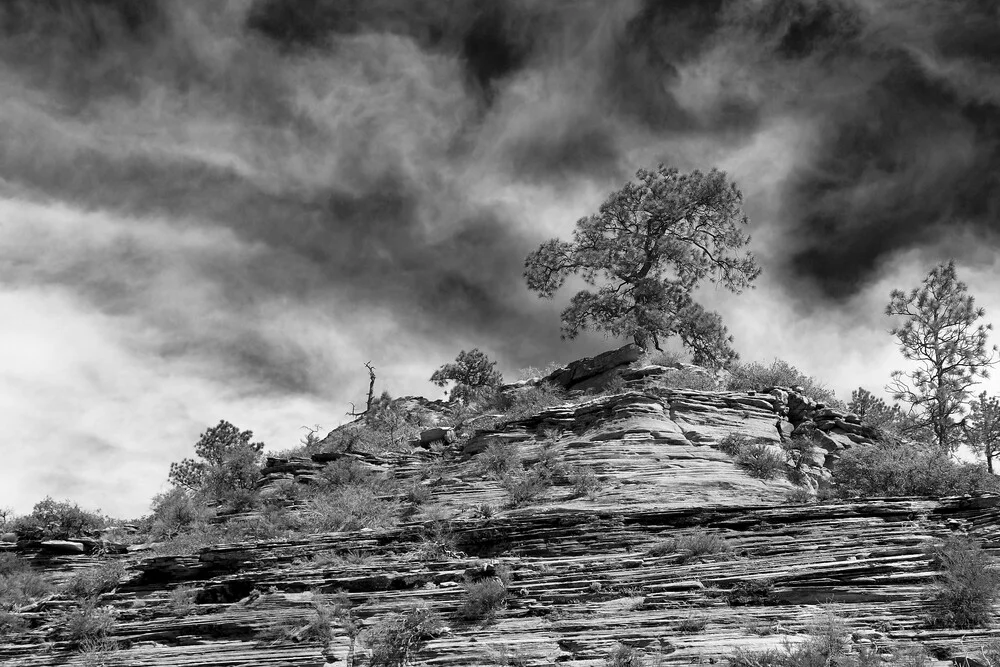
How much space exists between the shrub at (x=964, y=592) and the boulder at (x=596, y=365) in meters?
16.9

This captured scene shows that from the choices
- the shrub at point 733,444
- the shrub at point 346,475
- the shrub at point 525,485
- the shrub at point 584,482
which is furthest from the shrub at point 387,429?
the shrub at point 733,444

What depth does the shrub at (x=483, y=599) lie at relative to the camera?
46.4 feet

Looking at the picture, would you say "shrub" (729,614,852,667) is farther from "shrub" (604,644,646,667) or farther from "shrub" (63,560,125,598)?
"shrub" (63,560,125,598)

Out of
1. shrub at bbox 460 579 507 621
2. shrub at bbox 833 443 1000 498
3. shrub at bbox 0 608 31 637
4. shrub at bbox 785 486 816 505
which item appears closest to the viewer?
shrub at bbox 460 579 507 621

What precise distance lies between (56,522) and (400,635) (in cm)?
1365

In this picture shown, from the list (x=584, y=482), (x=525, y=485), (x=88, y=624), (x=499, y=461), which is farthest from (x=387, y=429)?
(x=88, y=624)

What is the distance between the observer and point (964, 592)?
38.5ft

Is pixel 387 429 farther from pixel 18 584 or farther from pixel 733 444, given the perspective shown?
pixel 733 444

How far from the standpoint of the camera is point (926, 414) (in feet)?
105

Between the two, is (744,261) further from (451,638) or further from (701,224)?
(451,638)

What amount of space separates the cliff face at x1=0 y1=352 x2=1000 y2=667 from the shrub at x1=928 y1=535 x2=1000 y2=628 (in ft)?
0.87

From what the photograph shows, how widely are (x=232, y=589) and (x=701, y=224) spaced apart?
1025 inches

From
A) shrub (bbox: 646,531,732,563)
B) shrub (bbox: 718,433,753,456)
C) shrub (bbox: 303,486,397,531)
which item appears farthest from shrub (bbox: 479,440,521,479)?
shrub (bbox: 646,531,732,563)

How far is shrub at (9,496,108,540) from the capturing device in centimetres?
2116
